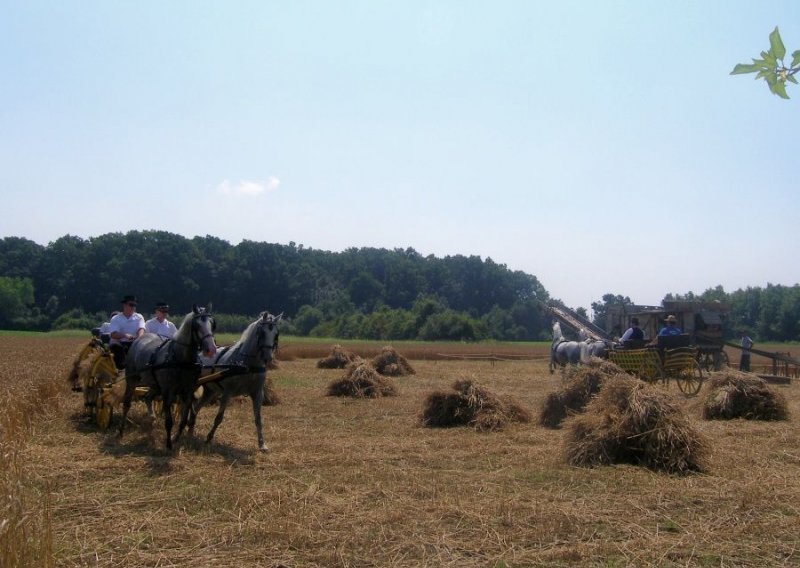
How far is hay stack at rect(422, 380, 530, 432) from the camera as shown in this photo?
39.5 feet

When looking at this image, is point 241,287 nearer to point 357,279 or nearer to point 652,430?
point 357,279

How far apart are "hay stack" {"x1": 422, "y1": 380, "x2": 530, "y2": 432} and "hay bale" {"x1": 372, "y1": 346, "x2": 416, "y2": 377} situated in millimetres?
11736

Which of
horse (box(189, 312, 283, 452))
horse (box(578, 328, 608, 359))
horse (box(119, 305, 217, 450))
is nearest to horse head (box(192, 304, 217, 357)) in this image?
horse (box(119, 305, 217, 450))

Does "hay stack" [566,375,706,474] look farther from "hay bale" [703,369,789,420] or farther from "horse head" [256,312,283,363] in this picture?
"hay bale" [703,369,789,420]

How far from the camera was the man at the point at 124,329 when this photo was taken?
11133 mm

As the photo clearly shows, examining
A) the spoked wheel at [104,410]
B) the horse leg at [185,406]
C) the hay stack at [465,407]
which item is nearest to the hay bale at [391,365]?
the hay stack at [465,407]

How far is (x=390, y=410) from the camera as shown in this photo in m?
14.3

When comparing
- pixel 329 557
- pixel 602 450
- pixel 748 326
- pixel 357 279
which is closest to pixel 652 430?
pixel 602 450

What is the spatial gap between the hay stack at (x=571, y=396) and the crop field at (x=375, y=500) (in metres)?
0.85

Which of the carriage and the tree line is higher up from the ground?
the tree line

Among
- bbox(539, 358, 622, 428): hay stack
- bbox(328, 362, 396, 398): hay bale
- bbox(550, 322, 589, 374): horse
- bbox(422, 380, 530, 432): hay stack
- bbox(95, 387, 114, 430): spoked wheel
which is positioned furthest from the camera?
bbox(550, 322, 589, 374): horse

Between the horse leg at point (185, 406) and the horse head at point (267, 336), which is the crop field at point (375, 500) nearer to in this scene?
the horse leg at point (185, 406)

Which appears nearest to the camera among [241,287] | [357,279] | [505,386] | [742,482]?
[742,482]

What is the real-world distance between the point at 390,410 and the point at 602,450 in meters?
6.30
